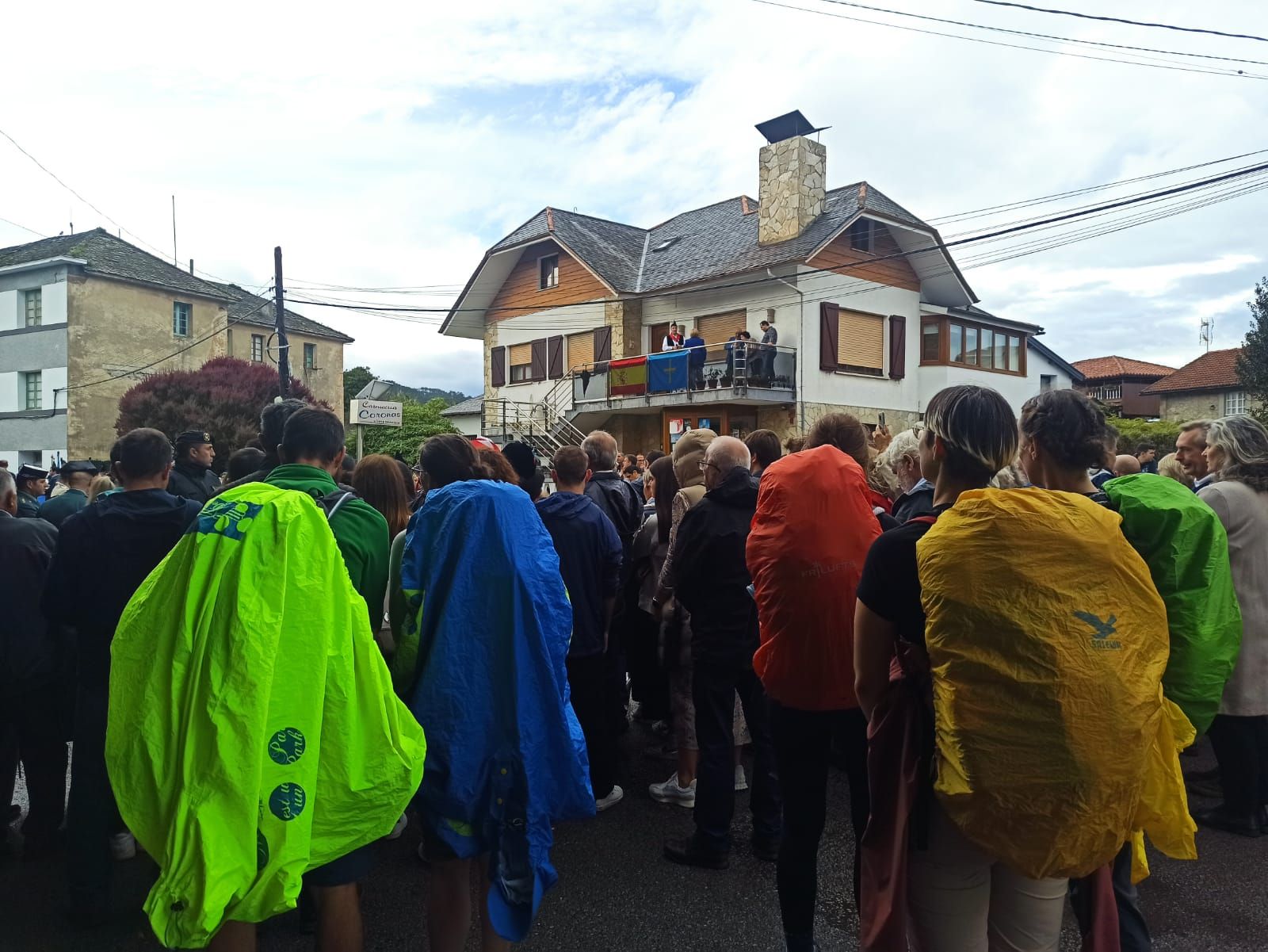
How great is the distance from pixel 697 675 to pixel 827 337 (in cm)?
1850

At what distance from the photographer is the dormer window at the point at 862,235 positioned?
22344mm

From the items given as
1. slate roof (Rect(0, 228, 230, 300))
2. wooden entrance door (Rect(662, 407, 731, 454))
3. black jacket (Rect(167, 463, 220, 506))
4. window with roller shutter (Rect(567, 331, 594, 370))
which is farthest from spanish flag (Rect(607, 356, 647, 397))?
slate roof (Rect(0, 228, 230, 300))

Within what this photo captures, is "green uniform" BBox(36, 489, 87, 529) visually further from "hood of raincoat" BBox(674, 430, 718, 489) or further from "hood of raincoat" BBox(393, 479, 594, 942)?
"hood of raincoat" BBox(393, 479, 594, 942)

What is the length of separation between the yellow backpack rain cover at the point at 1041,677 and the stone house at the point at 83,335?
115 ft

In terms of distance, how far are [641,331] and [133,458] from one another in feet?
70.8

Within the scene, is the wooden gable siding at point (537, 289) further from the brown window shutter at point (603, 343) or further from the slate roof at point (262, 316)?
the slate roof at point (262, 316)

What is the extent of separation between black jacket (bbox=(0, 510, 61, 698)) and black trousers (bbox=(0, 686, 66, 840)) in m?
0.09

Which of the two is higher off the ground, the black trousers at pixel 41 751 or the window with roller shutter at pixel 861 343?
the window with roller shutter at pixel 861 343

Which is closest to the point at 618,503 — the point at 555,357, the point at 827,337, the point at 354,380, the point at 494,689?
the point at 494,689

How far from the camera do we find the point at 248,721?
81.3 inches

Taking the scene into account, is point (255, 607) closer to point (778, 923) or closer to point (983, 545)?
point (983, 545)

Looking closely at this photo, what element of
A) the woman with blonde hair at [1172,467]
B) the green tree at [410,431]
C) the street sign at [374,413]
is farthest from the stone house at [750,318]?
the woman with blonde hair at [1172,467]

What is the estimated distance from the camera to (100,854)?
3516mm

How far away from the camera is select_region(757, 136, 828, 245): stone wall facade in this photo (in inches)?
864
